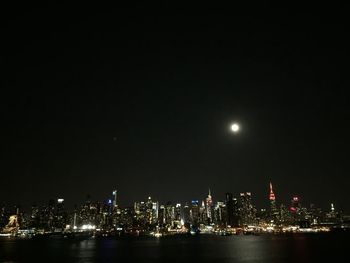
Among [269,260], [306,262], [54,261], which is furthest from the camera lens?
[54,261]

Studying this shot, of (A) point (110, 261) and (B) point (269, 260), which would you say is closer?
(B) point (269, 260)

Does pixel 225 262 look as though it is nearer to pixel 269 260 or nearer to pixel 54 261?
pixel 269 260

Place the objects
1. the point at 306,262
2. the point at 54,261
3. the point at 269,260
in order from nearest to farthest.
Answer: the point at 306,262, the point at 269,260, the point at 54,261

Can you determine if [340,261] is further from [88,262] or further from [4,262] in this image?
[4,262]

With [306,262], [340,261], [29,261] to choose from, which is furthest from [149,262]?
[340,261]

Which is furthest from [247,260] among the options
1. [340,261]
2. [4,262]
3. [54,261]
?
[4,262]

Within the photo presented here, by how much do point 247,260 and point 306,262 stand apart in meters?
11.4

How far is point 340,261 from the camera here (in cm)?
6462

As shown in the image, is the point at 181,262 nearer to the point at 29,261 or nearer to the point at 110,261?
the point at 110,261

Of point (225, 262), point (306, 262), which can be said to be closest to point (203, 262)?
point (225, 262)

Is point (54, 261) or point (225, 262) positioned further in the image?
point (54, 261)

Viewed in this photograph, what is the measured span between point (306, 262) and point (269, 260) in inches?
277

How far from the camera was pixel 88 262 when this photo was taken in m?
73.2

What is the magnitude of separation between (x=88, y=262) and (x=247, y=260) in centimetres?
3024
